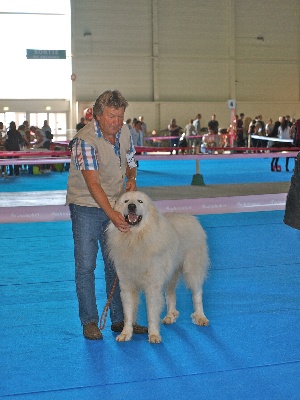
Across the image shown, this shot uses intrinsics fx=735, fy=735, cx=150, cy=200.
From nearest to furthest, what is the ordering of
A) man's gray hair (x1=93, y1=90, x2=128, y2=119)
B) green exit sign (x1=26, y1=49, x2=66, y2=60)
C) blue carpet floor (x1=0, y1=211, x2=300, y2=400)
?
1. blue carpet floor (x1=0, y1=211, x2=300, y2=400)
2. man's gray hair (x1=93, y1=90, x2=128, y2=119)
3. green exit sign (x1=26, y1=49, x2=66, y2=60)

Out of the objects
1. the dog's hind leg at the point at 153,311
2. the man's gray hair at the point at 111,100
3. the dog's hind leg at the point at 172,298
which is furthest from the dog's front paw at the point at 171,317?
the man's gray hair at the point at 111,100

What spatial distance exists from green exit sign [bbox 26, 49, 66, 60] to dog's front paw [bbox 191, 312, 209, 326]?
29.3 meters

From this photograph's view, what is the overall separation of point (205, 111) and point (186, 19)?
15.7ft

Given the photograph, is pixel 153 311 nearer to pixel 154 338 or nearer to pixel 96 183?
pixel 154 338

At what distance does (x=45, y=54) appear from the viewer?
33500 mm

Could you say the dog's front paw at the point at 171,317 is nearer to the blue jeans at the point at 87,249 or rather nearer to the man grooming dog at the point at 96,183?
the man grooming dog at the point at 96,183

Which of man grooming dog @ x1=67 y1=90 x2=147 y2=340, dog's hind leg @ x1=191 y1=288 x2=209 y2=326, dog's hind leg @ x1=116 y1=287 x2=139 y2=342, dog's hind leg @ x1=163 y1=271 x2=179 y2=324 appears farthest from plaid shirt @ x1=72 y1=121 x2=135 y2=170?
dog's hind leg @ x1=191 y1=288 x2=209 y2=326

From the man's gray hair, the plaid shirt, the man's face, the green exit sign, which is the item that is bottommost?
the plaid shirt

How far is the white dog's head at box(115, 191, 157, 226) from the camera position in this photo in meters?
4.78

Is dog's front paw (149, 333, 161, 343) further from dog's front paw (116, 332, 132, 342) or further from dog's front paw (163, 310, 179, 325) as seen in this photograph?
dog's front paw (163, 310, 179, 325)

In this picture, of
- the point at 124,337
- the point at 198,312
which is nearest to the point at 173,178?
the point at 198,312

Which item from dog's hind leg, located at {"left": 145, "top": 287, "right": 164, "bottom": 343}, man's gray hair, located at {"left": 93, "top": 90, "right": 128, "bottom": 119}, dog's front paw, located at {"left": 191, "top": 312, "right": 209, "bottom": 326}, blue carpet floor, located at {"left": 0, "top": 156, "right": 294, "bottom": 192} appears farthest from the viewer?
blue carpet floor, located at {"left": 0, "top": 156, "right": 294, "bottom": 192}

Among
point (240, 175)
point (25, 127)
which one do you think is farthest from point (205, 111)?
point (240, 175)

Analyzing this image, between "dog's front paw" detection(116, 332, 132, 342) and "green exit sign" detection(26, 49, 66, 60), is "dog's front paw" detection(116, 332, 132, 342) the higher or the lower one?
the lower one
